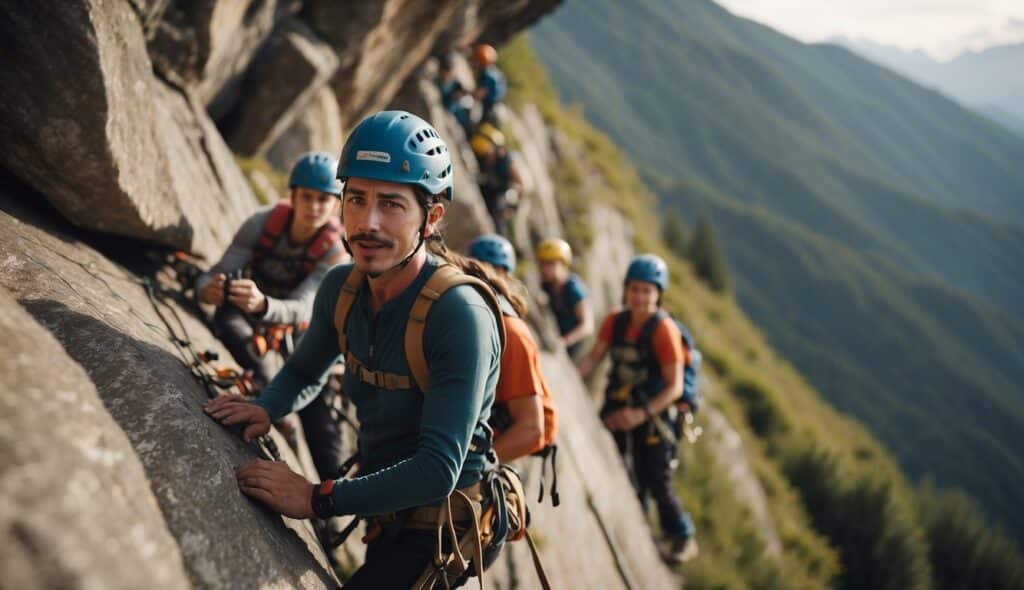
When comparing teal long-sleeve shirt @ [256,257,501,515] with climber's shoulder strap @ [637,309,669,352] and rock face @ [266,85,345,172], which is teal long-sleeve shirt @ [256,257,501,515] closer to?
climber's shoulder strap @ [637,309,669,352]

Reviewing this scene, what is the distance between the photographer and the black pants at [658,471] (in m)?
8.37

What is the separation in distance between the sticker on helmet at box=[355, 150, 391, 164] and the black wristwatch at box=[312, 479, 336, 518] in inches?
59.1

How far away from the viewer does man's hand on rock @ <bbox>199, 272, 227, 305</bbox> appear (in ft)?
15.1

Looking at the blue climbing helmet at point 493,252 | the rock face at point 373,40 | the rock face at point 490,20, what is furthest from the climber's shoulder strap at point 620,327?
the rock face at point 490,20

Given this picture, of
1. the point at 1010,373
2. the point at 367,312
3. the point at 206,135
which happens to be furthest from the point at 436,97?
the point at 1010,373

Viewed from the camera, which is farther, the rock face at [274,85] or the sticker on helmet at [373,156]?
the rock face at [274,85]

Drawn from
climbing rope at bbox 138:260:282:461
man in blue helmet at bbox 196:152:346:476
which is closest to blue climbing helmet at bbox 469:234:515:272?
man in blue helmet at bbox 196:152:346:476

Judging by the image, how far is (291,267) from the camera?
5316 millimetres

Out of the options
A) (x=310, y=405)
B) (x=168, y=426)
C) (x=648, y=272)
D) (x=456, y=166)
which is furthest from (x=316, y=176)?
(x=456, y=166)

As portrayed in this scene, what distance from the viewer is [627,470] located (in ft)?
33.3

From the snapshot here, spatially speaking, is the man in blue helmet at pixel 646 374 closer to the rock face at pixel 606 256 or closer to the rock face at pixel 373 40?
the rock face at pixel 373 40

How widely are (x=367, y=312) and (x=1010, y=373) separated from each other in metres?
196

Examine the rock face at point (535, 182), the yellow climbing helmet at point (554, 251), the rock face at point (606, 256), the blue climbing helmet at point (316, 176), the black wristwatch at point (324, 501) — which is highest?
the blue climbing helmet at point (316, 176)

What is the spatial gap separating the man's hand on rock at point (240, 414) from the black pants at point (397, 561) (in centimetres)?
89
